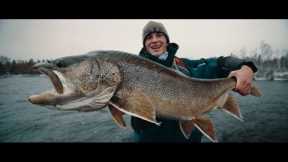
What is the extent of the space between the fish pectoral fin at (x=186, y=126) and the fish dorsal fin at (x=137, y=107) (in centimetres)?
51

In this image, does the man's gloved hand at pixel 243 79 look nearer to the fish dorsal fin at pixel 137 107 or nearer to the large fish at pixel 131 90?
the large fish at pixel 131 90

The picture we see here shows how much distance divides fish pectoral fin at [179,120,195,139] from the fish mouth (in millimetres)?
1152

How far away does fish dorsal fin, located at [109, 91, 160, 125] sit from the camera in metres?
2.45

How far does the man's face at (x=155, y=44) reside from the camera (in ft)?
10.6

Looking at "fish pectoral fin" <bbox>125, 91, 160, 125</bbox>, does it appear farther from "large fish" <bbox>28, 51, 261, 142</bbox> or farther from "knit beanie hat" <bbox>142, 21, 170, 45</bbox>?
"knit beanie hat" <bbox>142, 21, 170, 45</bbox>

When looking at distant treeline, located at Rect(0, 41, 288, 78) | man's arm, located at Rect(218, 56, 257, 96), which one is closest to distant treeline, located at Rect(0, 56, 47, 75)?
distant treeline, located at Rect(0, 41, 288, 78)

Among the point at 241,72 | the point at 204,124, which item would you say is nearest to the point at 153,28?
the point at 241,72

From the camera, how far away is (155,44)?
3.26 metres

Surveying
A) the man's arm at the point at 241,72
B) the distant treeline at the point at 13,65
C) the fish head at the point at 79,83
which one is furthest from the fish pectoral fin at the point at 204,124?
the distant treeline at the point at 13,65

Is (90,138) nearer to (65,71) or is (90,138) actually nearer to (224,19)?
(65,71)

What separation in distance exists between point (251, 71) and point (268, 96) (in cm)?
88

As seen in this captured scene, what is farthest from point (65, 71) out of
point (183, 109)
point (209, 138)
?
point (209, 138)

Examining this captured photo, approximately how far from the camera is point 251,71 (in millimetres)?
2979

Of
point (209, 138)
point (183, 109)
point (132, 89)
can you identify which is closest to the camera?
point (132, 89)
